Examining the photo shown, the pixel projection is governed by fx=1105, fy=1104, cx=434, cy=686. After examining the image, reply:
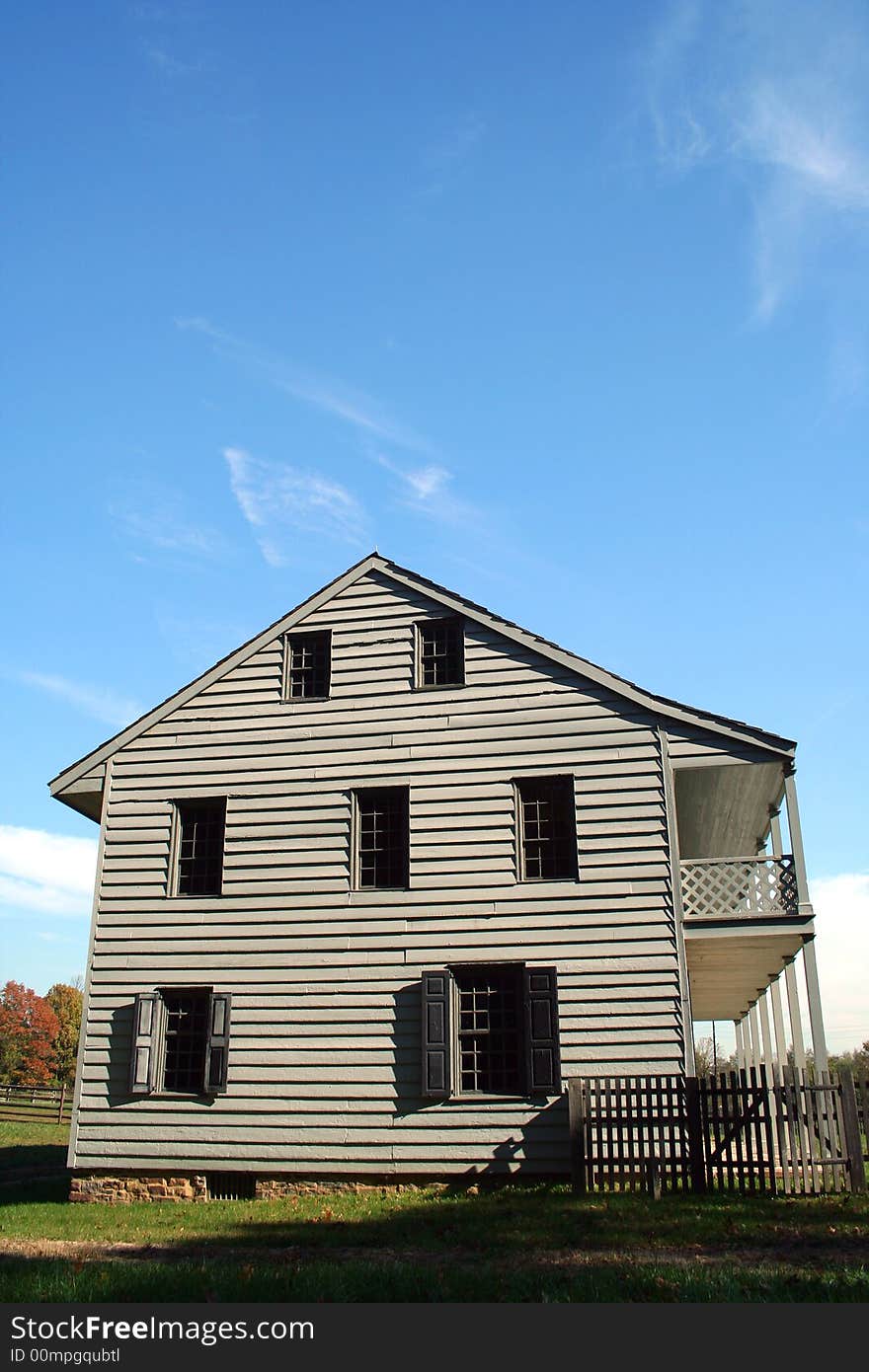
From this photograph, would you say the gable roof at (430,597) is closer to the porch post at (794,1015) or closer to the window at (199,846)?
the window at (199,846)

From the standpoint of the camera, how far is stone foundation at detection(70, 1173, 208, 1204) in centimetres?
1747

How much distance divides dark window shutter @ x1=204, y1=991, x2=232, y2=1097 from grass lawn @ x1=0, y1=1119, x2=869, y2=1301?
1743 millimetres

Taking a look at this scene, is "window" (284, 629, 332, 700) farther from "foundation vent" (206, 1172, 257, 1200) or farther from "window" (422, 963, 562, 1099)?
"foundation vent" (206, 1172, 257, 1200)

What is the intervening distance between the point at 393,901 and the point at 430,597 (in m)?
5.34

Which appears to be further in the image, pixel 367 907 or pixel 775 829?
pixel 775 829

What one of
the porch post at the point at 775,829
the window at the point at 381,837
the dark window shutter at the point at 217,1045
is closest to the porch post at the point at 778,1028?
the porch post at the point at 775,829

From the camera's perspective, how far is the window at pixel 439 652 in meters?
19.2

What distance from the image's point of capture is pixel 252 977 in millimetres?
18047

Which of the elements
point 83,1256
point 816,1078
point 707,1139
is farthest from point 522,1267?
point 816,1078

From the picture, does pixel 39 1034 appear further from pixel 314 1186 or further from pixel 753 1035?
pixel 314 1186

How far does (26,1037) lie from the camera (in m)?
83.7

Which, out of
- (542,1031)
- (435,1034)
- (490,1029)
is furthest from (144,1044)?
(542,1031)

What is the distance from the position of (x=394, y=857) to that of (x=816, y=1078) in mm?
7223

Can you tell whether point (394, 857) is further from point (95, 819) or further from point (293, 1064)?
point (95, 819)
